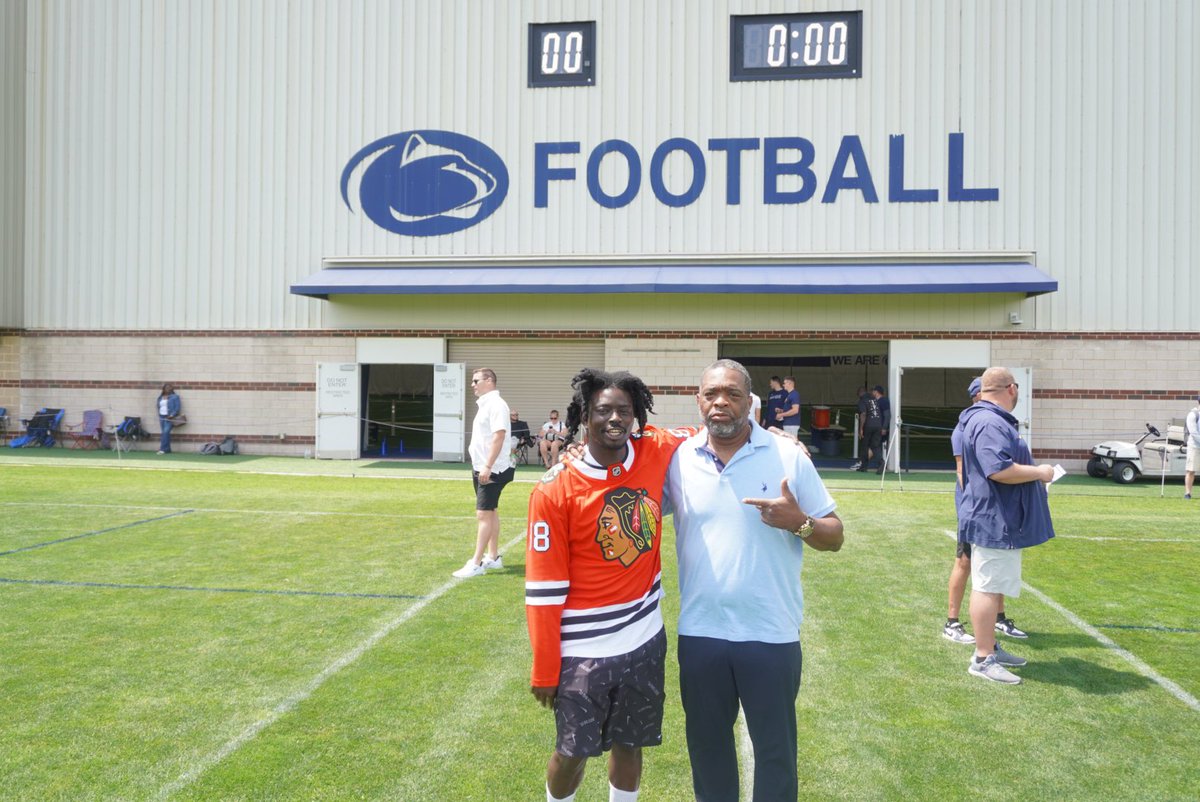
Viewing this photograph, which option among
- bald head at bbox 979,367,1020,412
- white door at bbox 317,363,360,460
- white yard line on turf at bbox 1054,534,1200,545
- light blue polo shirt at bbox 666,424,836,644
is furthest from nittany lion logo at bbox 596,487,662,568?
white door at bbox 317,363,360,460

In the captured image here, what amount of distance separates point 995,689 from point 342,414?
17.1m

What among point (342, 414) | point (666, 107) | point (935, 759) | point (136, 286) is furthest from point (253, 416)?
point (935, 759)

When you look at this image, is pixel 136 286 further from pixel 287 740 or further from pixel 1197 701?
pixel 1197 701

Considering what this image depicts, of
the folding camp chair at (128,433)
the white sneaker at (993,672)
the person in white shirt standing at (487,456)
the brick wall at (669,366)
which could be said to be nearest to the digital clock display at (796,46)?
the brick wall at (669,366)

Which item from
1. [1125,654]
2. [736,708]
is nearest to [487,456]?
[736,708]

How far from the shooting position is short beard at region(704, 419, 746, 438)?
302cm

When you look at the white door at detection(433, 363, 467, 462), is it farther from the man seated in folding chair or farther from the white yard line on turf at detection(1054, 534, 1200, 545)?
the white yard line on turf at detection(1054, 534, 1200, 545)

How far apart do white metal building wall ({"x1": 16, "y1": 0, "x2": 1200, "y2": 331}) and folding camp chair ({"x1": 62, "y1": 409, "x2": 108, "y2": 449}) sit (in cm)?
A: 223

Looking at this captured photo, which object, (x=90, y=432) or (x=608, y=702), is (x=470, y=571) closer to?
(x=608, y=702)

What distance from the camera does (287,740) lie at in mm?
4379

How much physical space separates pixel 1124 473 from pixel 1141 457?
623 mm

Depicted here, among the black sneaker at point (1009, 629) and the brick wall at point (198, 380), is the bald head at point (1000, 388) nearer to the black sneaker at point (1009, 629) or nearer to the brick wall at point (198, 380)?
the black sneaker at point (1009, 629)

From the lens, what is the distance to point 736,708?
3084 millimetres

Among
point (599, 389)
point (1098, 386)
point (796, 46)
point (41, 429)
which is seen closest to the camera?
→ point (599, 389)
